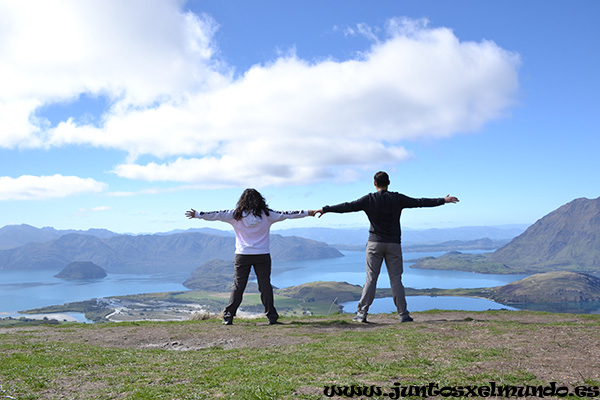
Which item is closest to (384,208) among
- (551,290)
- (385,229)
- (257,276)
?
(385,229)

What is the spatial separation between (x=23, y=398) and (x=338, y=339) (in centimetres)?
511

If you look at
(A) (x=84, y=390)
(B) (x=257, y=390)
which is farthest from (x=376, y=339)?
(A) (x=84, y=390)

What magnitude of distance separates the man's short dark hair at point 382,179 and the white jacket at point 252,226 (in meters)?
2.16

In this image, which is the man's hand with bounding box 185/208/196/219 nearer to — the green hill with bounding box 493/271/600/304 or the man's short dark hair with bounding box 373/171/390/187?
the man's short dark hair with bounding box 373/171/390/187

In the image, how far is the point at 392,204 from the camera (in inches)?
385

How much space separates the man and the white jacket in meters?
1.66

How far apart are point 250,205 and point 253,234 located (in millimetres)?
785

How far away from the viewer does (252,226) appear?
34.6ft

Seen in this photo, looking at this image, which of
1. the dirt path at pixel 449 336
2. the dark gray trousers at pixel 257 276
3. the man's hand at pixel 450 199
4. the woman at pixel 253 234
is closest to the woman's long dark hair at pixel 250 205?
the woman at pixel 253 234

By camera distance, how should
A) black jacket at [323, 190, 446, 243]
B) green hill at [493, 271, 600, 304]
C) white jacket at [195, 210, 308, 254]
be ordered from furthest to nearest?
green hill at [493, 271, 600, 304] < white jacket at [195, 210, 308, 254] < black jacket at [323, 190, 446, 243]

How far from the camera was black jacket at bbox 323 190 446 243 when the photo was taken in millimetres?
9773

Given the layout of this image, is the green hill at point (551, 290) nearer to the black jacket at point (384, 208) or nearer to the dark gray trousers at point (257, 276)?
the black jacket at point (384, 208)

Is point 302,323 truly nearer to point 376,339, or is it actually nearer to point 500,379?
point 376,339

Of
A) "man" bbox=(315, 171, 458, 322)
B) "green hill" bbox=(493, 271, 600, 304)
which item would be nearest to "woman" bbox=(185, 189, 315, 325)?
"man" bbox=(315, 171, 458, 322)
